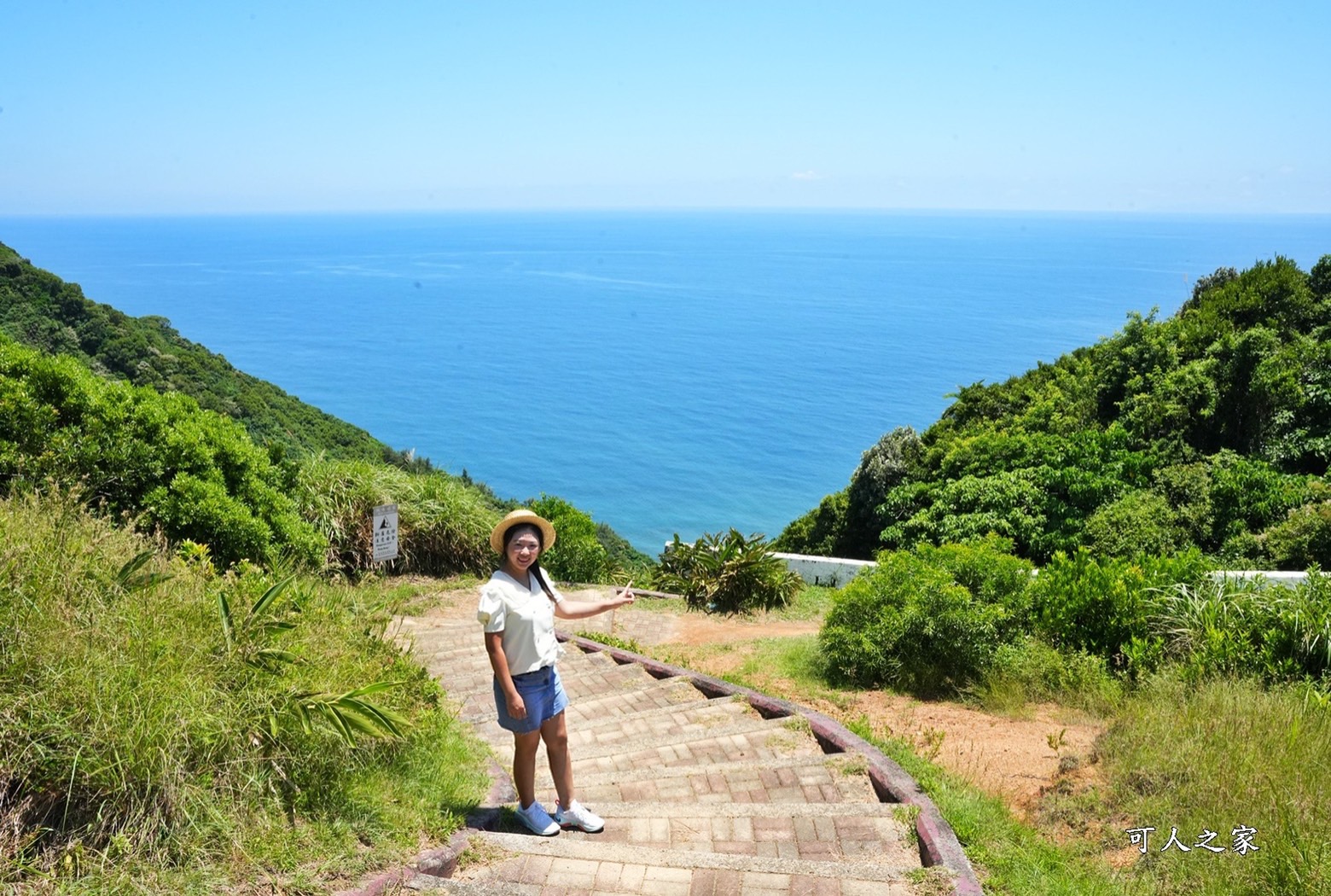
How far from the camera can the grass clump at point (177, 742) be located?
364cm

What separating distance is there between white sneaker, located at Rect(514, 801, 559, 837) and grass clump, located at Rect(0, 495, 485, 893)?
0.32 meters

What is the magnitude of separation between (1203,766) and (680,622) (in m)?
7.20

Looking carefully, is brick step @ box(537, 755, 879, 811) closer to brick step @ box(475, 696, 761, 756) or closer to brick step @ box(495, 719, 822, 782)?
brick step @ box(495, 719, 822, 782)

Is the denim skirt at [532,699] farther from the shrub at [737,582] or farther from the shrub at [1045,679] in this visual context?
the shrub at [737,582]

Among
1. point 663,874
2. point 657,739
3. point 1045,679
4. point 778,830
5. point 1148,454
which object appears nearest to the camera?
point 663,874

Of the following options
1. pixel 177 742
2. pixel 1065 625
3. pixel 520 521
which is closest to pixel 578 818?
pixel 520 521

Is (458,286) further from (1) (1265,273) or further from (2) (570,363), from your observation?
(1) (1265,273)

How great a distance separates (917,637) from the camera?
26.1ft

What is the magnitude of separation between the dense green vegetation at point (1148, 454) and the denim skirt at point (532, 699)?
927 centimetres

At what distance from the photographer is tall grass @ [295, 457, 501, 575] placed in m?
12.0

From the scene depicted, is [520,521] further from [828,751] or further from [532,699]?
[828,751]

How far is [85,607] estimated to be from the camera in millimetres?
4418

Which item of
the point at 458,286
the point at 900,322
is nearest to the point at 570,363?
the point at 900,322

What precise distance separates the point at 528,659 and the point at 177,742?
5.12ft
